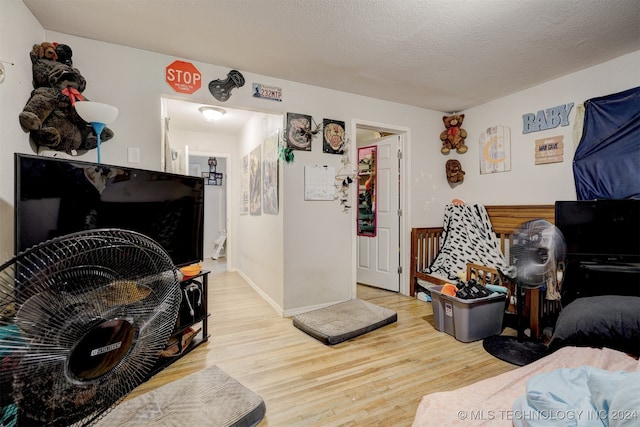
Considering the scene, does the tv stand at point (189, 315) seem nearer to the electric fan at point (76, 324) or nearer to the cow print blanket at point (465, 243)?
the electric fan at point (76, 324)

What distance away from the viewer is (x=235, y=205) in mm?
5137

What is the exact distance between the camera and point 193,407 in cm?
149

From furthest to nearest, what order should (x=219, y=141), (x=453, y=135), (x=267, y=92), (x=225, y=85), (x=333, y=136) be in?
(x=219, y=141) < (x=453, y=135) < (x=333, y=136) < (x=267, y=92) < (x=225, y=85)

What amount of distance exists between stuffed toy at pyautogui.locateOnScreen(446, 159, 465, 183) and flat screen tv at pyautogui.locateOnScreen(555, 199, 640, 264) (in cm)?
145

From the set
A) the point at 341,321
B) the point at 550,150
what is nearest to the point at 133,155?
the point at 341,321

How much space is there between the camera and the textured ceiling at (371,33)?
1838 mm

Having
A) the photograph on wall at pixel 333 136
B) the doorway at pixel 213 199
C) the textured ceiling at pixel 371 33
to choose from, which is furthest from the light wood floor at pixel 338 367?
the doorway at pixel 213 199

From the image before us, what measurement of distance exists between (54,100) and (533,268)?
11.5ft

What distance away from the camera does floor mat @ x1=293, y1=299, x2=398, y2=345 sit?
2393mm

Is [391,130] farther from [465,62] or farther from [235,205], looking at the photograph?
[235,205]

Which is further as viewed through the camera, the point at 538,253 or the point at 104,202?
the point at 538,253

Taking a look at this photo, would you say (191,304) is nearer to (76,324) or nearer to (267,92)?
(76,324)

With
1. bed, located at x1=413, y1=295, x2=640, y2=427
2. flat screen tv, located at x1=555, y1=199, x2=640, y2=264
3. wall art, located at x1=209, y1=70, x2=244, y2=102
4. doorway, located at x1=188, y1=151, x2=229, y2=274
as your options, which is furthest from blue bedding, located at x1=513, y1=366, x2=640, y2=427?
doorway, located at x1=188, y1=151, x2=229, y2=274

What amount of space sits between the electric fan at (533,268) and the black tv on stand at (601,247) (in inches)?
5.0
